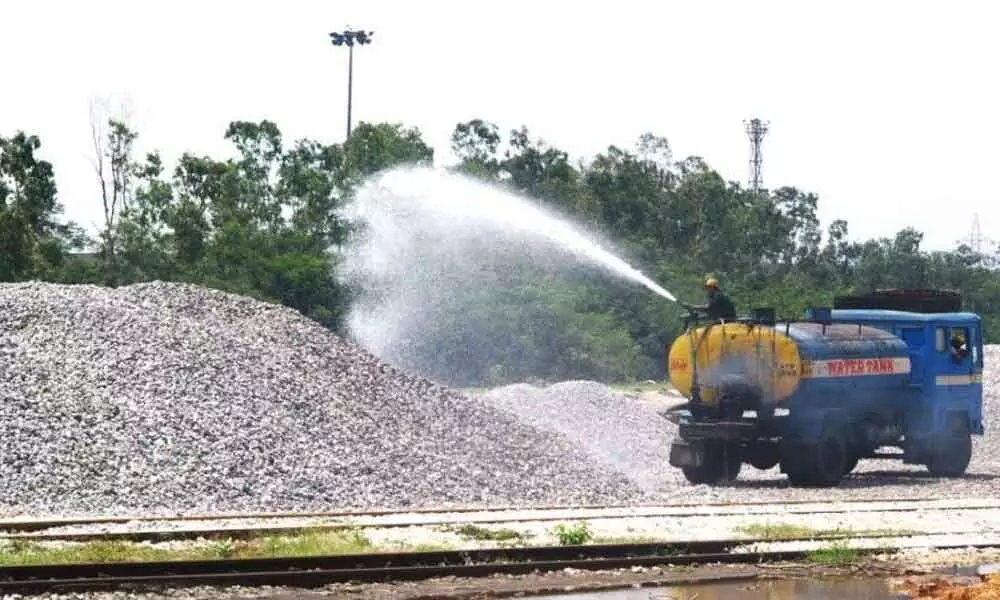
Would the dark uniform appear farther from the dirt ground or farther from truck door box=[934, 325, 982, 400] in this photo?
the dirt ground

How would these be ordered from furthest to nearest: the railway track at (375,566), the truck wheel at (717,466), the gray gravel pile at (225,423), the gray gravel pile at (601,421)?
the gray gravel pile at (601,421) → the truck wheel at (717,466) → the gray gravel pile at (225,423) → the railway track at (375,566)

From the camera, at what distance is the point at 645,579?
46.9 ft

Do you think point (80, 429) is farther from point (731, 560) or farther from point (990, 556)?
point (990, 556)

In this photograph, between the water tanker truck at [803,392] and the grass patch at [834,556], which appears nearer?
the grass patch at [834,556]

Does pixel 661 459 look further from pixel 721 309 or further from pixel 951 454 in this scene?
pixel 721 309

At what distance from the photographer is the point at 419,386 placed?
26.9 m

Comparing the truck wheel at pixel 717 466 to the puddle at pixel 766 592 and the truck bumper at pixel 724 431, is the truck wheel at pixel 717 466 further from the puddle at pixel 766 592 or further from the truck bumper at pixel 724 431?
the puddle at pixel 766 592

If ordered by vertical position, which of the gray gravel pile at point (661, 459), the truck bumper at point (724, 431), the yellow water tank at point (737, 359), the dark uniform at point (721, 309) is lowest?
the gray gravel pile at point (661, 459)

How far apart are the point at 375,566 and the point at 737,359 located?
12023 millimetres

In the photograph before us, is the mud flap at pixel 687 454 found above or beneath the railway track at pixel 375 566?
above

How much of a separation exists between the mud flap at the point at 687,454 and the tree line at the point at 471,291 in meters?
25.1

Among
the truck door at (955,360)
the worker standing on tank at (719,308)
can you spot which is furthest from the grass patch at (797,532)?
the truck door at (955,360)

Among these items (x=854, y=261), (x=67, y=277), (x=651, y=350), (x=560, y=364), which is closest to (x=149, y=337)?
(x=67, y=277)

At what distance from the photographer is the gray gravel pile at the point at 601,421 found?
29734 millimetres
